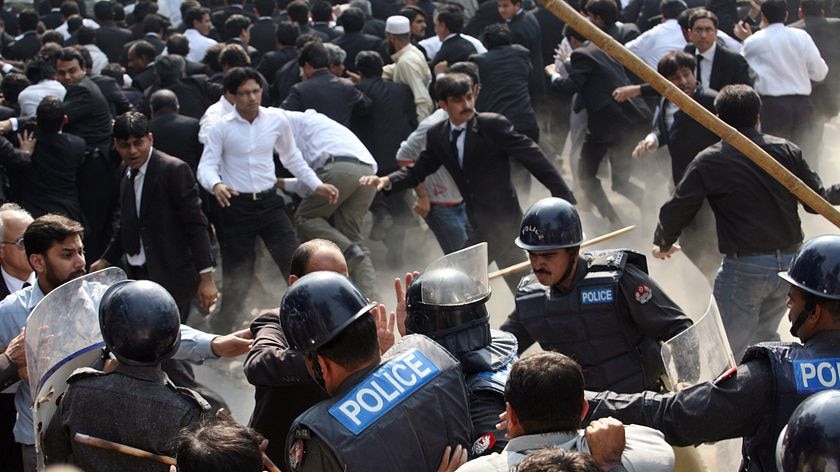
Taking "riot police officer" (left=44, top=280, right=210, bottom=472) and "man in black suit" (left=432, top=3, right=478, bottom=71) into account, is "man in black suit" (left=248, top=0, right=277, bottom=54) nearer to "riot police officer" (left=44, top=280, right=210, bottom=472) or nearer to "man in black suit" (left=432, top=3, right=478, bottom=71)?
"man in black suit" (left=432, top=3, right=478, bottom=71)

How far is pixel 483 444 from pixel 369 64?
22.0 ft

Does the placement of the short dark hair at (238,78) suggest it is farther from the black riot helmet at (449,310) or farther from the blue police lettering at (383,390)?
the blue police lettering at (383,390)

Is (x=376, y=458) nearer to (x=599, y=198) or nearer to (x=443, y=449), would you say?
(x=443, y=449)

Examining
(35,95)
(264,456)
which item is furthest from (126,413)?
(35,95)

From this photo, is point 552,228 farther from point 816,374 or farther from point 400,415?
point 400,415

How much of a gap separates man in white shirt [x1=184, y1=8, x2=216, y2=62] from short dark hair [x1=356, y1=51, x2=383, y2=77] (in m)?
2.88

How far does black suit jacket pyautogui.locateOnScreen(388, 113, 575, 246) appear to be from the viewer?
7277mm

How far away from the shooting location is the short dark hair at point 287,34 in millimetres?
10953

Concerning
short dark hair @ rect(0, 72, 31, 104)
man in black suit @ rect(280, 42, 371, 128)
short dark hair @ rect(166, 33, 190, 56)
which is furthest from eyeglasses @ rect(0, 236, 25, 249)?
short dark hair @ rect(166, 33, 190, 56)

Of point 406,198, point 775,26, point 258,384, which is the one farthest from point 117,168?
point 775,26

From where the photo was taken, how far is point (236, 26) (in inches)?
464

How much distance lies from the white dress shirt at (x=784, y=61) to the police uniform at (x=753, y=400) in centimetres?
605

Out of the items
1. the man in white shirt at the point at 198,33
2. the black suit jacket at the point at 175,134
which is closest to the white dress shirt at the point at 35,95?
the black suit jacket at the point at 175,134

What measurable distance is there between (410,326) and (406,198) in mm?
6303
